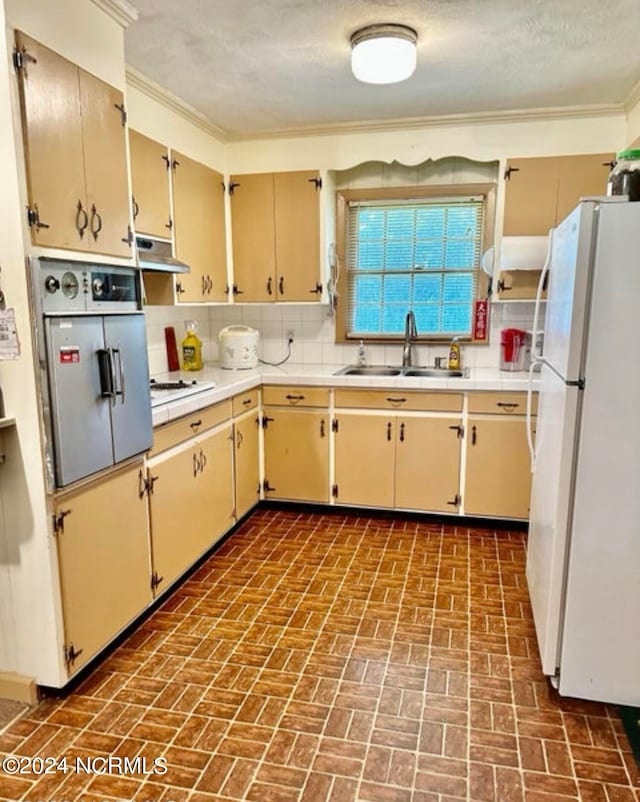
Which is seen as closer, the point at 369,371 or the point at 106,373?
the point at 106,373

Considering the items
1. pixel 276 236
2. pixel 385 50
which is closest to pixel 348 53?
pixel 385 50

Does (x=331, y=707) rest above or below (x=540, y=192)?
below

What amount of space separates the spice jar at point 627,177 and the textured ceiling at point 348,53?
0.75 m

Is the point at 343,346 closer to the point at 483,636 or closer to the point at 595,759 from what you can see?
the point at 483,636

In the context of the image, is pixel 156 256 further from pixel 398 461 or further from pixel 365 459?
pixel 398 461

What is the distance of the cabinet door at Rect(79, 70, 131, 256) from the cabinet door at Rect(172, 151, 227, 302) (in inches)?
38.8

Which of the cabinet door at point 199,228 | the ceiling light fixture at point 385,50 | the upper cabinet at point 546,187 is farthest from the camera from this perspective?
the upper cabinet at point 546,187

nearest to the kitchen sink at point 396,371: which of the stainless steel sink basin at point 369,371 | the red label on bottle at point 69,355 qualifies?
the stainless steel sink basin at point 369,371

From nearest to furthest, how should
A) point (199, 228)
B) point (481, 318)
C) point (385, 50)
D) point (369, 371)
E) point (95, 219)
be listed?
point (95, 219) < point (385, 50) < point (199, 228) < point (481, 318) < point (369, 371)

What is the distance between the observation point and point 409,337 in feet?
→ 12.8

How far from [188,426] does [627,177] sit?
2085 millimetres

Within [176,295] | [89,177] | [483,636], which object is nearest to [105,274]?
[89,177]

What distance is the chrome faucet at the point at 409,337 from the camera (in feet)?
12.7

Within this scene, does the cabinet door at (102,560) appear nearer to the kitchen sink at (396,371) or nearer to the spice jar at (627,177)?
the kitchen sink at (396,371)
